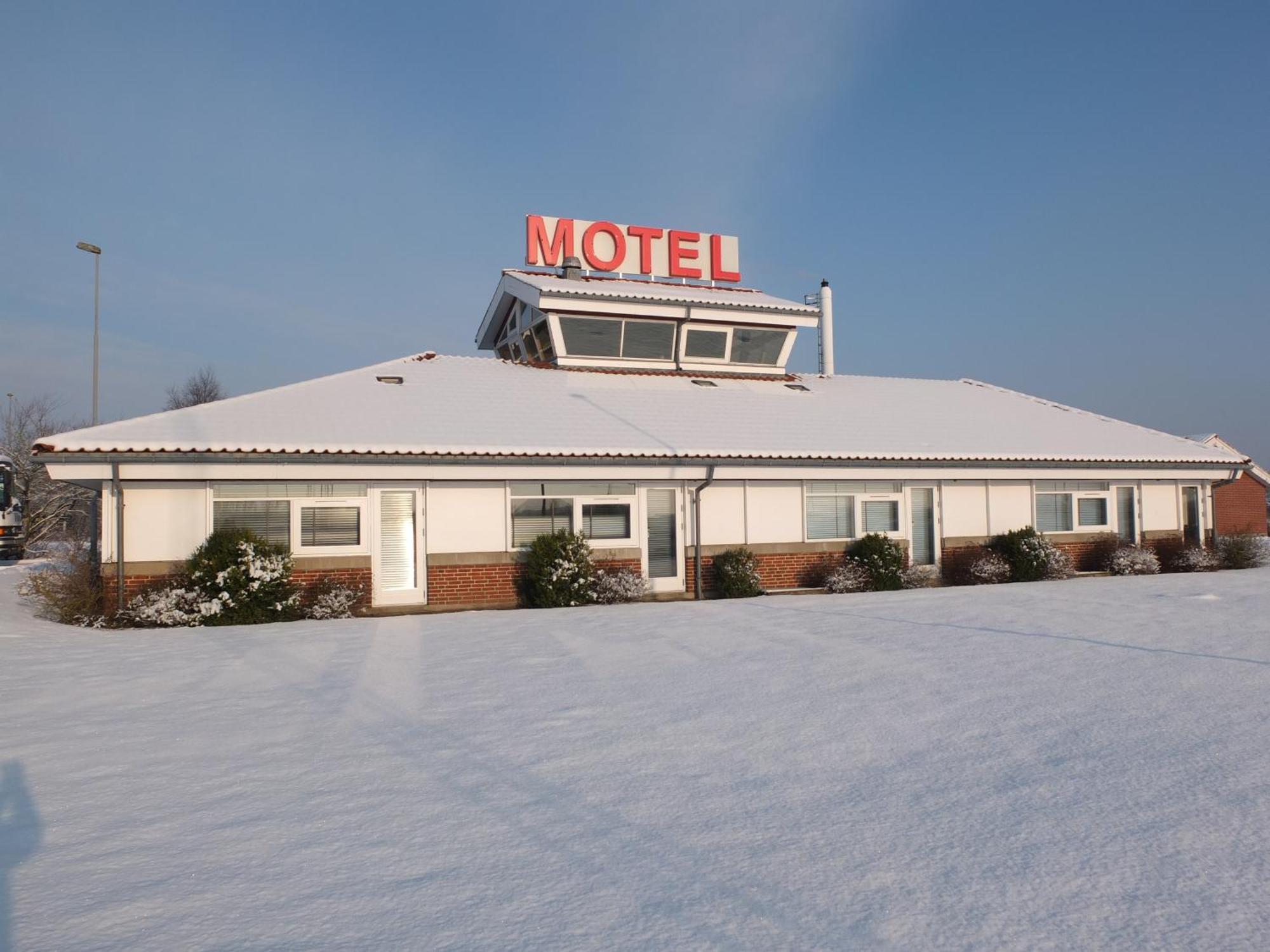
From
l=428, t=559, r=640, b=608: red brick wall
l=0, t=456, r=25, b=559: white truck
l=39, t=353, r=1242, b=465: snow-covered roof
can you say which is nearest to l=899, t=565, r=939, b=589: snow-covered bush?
l=39, t=353, r=1242, b=465: snow-covered roof

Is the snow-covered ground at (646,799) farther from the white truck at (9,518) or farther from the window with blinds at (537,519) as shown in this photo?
the white truck at (9,518)

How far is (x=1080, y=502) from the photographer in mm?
21281

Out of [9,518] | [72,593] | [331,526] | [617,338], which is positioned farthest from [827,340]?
[9,518]

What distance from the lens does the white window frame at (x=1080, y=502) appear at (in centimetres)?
2073

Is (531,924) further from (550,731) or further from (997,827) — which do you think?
(550,731)

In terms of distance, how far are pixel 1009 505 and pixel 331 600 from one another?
14.8m

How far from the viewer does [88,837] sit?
511cm

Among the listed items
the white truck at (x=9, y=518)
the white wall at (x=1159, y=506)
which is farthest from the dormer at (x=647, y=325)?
the white truck at (x=9, y=518)

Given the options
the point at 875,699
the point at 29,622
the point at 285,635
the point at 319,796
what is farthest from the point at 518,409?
the point at 319,796

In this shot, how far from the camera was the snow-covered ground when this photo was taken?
4.05m

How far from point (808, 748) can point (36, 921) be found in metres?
4.79

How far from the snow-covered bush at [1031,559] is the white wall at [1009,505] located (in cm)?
71

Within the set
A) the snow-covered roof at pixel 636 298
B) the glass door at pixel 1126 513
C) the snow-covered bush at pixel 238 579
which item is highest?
the snow-covered roof at pixel 636 298

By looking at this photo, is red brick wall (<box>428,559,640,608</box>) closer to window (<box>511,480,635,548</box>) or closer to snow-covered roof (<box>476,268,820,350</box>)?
window (<box>511,480,635,548</box>)
